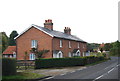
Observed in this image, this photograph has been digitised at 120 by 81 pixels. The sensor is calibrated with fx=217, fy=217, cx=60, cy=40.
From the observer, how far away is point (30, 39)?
4288 cm

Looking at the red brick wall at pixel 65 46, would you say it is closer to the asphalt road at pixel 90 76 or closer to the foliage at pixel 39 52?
the foliage at pixel 39 52

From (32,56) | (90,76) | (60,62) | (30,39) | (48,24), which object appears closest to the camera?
(90,76)

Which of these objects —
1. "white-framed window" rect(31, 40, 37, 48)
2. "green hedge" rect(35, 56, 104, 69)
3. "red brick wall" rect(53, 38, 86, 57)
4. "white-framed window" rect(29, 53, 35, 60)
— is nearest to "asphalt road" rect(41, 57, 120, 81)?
"green hedge" rect(35, 56, 104, 69)

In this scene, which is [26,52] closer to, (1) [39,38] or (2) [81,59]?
(1) [39,38]

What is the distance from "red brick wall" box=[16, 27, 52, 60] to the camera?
135 ft

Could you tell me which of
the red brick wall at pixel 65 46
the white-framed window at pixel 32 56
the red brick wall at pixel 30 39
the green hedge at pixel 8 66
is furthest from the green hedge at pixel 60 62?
the green hedge at pixel 8 66

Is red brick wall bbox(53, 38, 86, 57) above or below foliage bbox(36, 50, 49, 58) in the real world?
above

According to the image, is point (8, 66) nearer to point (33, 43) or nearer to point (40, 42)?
point (40, 42)

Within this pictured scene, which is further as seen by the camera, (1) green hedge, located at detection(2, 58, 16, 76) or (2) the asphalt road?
(2) the asphalt road

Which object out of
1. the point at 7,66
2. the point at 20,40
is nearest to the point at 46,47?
the point at 20,40

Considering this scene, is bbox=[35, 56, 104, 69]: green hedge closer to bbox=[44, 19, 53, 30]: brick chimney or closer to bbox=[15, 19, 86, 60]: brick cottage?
bbox=[15, 19, 86, 60]: brick cottage

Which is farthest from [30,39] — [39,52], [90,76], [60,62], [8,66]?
[8,66]

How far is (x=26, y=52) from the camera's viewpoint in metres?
41.2

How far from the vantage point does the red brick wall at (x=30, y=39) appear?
41250 mm
